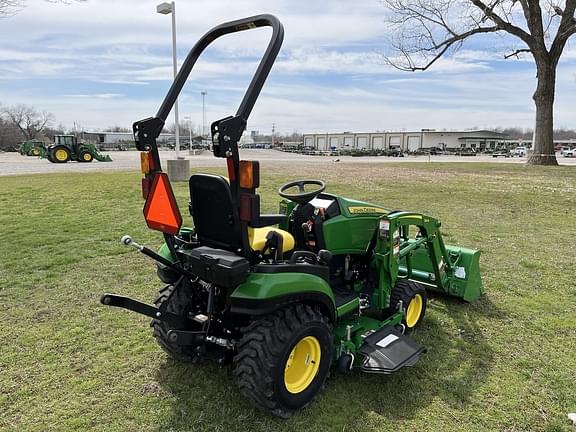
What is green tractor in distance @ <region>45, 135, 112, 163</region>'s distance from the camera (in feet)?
95.8

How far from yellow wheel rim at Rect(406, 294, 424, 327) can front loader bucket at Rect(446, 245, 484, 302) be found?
0.72 m

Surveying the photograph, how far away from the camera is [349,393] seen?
3121 mm

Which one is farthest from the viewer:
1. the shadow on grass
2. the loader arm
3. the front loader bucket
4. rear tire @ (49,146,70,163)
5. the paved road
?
rear tire @ (49,146,70,163)

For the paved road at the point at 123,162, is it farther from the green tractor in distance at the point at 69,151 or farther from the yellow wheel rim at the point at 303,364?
the yellow wheel rim at the point at 303,364

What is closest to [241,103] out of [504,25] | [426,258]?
[426,258]

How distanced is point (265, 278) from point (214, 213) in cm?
52

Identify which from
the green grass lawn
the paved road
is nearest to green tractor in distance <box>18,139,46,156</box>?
the paved road

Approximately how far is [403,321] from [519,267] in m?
2.93

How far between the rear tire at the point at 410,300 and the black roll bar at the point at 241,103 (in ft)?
6.93

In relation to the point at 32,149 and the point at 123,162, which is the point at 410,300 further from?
the point at 32,149

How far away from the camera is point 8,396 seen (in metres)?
3.05

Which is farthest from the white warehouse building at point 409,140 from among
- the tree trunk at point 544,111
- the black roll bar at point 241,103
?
the black roll bar at point 241,103

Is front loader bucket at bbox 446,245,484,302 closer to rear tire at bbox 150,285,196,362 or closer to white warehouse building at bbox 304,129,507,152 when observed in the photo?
rear tire at bbox 150,285,196,362

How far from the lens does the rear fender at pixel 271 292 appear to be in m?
2.61
